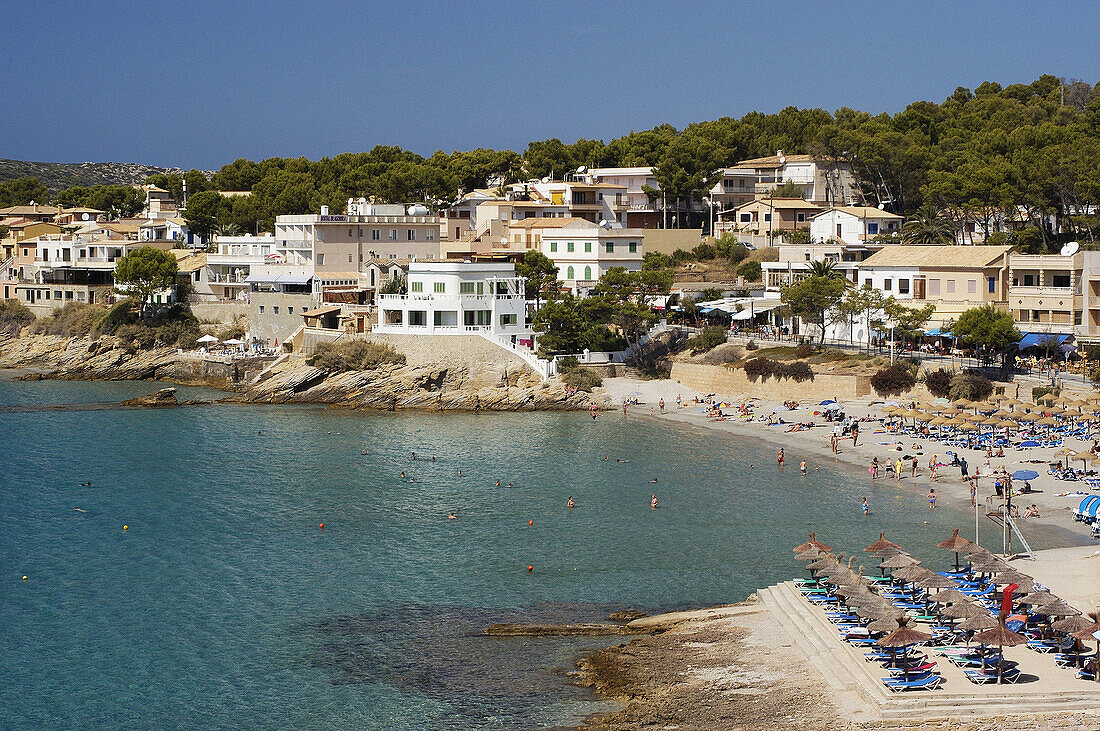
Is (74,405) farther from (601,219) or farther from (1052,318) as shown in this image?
(1052,318)

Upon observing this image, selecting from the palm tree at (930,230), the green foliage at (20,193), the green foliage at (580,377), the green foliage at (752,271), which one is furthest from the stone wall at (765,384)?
the green foliage at (20,193)

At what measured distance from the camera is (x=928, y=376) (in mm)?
51156

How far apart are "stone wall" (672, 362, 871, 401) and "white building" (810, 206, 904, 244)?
19221 mm

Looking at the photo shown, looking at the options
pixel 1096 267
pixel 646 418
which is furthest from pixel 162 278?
pixel 1096 267

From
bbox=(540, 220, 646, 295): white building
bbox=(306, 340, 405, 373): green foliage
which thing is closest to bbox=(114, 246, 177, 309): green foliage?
bbox=(306, 340, 405, 373): green foliage

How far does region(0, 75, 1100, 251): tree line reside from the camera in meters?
69.0

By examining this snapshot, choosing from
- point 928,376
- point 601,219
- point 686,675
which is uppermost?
point 601,219

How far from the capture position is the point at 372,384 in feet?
201

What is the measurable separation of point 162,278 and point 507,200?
26.2 metres

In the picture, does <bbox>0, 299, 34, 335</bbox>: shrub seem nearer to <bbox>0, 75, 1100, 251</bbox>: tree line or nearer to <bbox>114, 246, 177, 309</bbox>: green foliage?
<bbox>114, 246, 177, 309</bbox>: green foliage

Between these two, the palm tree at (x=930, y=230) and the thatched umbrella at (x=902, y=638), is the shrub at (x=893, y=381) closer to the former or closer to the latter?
the palm tree at (x=930, y=230)

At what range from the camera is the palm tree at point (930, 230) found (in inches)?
2842

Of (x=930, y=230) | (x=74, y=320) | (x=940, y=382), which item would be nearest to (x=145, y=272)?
(x=74, y=320)

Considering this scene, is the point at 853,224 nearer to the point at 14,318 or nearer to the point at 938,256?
the point at 938,256
